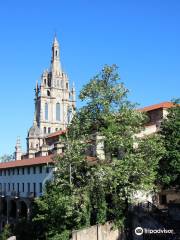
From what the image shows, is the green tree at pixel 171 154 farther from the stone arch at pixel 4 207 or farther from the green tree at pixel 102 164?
the stone arch at pixel 4 207

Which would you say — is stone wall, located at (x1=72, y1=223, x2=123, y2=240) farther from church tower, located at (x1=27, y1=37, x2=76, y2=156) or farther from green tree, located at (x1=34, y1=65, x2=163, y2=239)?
church tower, located at (x1=27, y1=37, x2=76, y2=156)

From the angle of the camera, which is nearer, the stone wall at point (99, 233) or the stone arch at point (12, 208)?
the stone wall at point (99, 233)

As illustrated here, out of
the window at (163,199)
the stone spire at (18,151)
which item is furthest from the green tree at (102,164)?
the stone spire at (18,151)

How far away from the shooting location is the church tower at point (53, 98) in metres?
129

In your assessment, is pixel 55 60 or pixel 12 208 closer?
pixel 12 208

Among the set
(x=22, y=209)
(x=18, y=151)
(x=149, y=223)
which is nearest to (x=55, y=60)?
(x=18, y=151)

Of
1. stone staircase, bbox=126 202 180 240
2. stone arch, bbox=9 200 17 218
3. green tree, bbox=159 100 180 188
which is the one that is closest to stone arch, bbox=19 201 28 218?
stone arch, bbox=9 200 17 218

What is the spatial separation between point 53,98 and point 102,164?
10031 cm

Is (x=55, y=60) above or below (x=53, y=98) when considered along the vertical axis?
above

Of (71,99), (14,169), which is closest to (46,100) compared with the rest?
(71,99)

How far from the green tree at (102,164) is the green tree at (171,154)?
1820mm

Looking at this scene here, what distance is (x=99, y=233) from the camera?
1395 inches

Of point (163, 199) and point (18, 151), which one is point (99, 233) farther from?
point (18, 151)

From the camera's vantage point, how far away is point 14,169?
6412 centimetres
